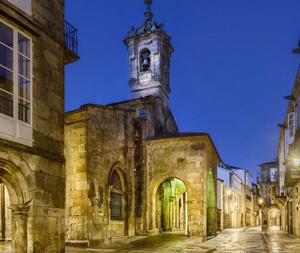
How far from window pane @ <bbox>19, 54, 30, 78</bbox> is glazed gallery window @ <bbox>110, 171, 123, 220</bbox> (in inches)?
387

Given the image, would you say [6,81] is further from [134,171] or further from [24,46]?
[134,171]

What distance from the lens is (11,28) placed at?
883 cm

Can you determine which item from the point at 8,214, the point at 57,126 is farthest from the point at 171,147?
the point at 57,126

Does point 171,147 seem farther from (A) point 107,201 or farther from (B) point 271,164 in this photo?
(B) point 271,164

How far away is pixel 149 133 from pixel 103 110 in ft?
17.3

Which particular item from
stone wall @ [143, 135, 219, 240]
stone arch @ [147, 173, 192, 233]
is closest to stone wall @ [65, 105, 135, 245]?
stone arch @ [147, 173, 192, 233]

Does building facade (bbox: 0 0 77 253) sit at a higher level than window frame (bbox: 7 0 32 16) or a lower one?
lower

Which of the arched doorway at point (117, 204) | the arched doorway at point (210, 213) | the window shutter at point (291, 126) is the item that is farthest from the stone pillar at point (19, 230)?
the window shutter at point (291, 126)

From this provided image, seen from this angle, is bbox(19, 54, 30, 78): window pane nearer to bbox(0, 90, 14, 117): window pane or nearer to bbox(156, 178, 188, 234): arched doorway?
bbox(0, 90, 14, 117): window pane

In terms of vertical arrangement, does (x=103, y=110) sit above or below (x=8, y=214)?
above

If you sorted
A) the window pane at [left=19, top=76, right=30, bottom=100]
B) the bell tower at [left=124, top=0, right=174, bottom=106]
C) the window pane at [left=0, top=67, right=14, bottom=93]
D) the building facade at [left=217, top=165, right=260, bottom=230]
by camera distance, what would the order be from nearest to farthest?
the window pane at [left=19, top=76, right=30, bottom=100]
the window pane at [left=0, top=67, right=14, bottom=93]
the bell tower at [left=124, top=0, right=174, bottom=106]
the building facade at [left=217, top=165, right=260, bottom=230]

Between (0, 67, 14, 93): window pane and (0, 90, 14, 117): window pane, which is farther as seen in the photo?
(0, 67, 14, 93): window pane

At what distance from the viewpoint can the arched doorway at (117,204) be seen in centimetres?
1880

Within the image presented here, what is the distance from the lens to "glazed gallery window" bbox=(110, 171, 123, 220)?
18875mm
